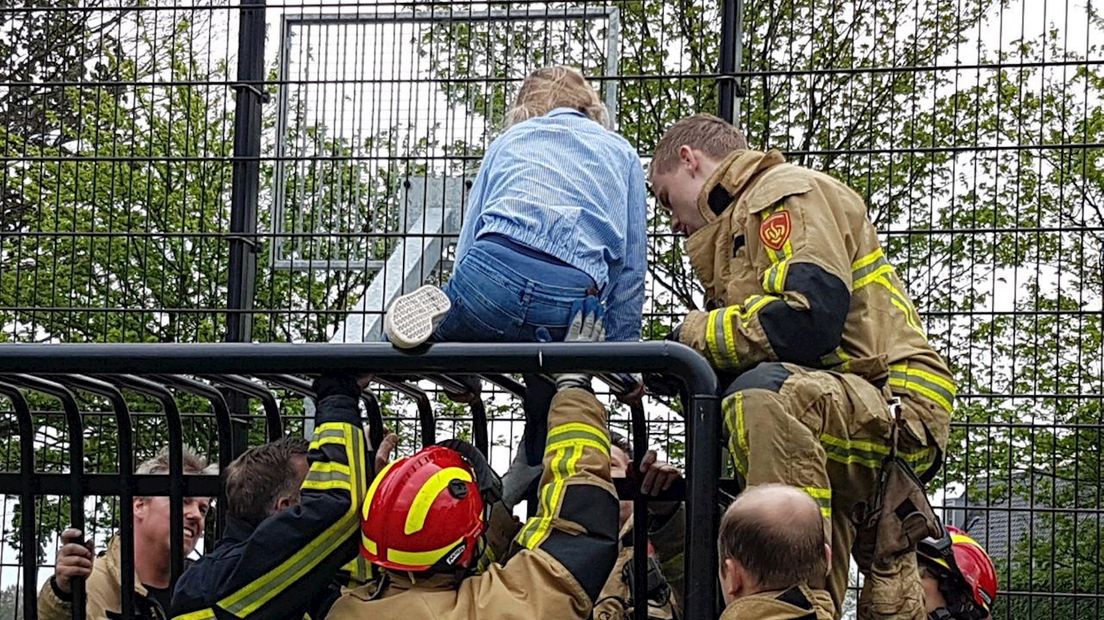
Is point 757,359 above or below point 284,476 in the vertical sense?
above

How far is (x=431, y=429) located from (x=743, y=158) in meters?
1.07

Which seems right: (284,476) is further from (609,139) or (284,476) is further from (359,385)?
(609,139)

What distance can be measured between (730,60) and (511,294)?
7.67ft

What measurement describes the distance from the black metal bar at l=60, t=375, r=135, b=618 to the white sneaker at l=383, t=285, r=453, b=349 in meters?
0.80

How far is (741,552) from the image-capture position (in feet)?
10.4

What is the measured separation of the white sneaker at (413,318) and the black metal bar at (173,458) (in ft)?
2.41

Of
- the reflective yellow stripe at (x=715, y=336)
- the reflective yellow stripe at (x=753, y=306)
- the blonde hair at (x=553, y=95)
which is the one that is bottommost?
the reflective yellow stripe at (x=715, y=336)

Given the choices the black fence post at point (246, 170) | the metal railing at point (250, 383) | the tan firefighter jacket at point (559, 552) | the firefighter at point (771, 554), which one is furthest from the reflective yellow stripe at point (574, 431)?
the black fence post at point (246, 170)

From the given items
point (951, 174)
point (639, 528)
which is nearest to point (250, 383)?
point (639, 528)

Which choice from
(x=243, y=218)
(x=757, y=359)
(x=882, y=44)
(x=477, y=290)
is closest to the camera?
(x=757, y=359)

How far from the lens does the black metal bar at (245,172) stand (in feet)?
20.7

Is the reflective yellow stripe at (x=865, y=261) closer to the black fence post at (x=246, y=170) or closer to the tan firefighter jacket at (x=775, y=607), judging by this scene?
the tan firefighter jacket at (x=775, y=607)

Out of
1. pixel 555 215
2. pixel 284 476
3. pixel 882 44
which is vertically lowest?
pixel 284 476

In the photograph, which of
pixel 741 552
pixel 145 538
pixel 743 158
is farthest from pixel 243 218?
pixel 741 552
